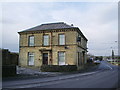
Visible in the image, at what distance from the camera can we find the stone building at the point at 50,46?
30312mm

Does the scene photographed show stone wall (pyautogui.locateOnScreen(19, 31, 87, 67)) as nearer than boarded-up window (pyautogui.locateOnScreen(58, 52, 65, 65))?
Yes

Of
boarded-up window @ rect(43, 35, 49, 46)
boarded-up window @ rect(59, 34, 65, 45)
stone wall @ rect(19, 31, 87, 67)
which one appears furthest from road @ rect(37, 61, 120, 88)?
boarded-up window @ rect(43, 35, 49, 46)

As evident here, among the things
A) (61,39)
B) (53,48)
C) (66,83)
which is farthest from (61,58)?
(66,83)

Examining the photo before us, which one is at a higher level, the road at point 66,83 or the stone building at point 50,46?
the stone building at point 50,46

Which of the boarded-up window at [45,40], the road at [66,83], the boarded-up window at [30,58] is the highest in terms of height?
the boarded-up window at [45,40]

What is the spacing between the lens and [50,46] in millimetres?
31750

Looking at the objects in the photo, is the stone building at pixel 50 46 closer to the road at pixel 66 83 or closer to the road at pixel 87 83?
the road at pixel 87 83

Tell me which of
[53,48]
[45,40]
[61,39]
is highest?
[61,39]

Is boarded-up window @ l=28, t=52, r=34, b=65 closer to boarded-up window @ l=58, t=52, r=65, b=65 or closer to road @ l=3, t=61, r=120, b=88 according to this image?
boarded-up window @ l=58, t=52, r=65, b=65

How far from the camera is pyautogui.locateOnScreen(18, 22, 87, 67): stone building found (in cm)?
3031

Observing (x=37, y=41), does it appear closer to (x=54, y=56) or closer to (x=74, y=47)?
(x=54, y=56)

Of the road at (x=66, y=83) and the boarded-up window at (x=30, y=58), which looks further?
Result: the boarded-up window at (x=30, y=58)

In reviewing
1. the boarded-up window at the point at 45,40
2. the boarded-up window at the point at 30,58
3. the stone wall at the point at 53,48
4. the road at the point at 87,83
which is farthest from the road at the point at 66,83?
the boarded-up window at the point at 30,58

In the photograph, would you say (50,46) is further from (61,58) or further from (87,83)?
(87,83)
